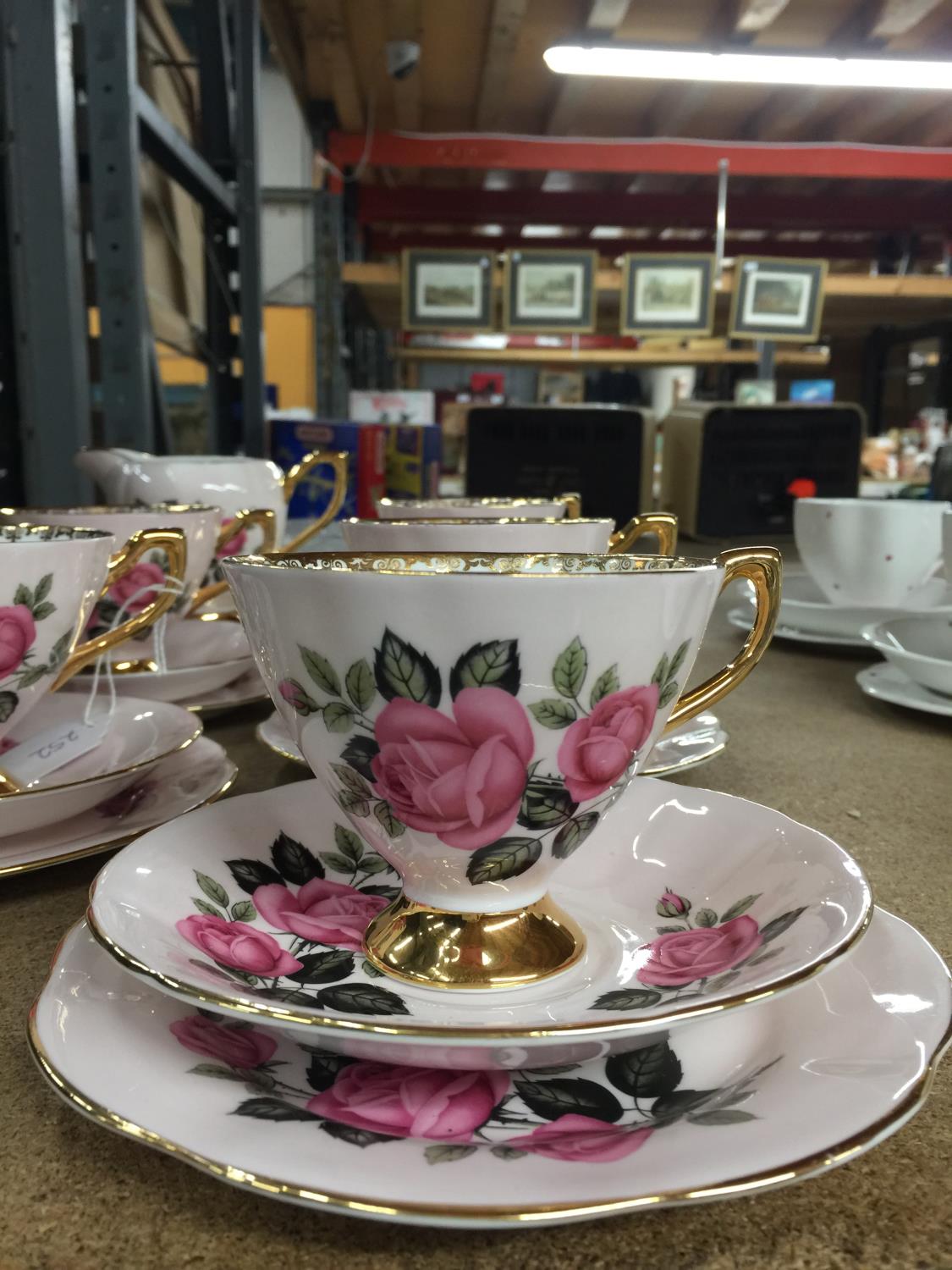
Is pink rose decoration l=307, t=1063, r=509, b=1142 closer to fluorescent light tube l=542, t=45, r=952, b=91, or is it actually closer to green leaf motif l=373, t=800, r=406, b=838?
green leaf motif l=373, t=800, r=406, b=838

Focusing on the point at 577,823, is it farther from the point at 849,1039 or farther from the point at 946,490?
the point at 946,490

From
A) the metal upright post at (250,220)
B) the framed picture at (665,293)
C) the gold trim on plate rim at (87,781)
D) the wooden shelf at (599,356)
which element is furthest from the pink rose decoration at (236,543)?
the wooden shelf at (599,356)

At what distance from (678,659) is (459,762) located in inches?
3.0

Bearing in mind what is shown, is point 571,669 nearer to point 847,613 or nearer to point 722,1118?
point 722,1118

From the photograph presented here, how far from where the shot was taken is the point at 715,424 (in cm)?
180

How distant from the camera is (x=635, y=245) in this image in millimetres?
5699

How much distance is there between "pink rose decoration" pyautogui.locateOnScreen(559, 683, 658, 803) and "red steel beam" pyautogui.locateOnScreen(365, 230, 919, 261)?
5.58m

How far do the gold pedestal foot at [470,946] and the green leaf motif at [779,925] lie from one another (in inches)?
2.2

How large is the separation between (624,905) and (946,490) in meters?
1.44

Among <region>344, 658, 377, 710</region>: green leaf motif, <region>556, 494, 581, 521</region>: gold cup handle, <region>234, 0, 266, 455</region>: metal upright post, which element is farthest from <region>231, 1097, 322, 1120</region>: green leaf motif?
<region>234, 0, 266, 455</region>: metal upright post

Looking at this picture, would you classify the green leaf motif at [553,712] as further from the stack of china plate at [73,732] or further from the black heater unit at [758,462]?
Answer: the black heater unit at [758,462]

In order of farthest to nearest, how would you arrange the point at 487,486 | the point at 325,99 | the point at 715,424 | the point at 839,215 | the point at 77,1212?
the point at 839,215 < the point at 325,99 < the point at 487,486 < the point at 715,424 < the point at 77,1212

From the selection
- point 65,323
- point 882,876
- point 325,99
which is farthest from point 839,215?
point 882,876

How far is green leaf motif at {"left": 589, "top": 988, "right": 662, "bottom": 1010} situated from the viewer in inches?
10.3
